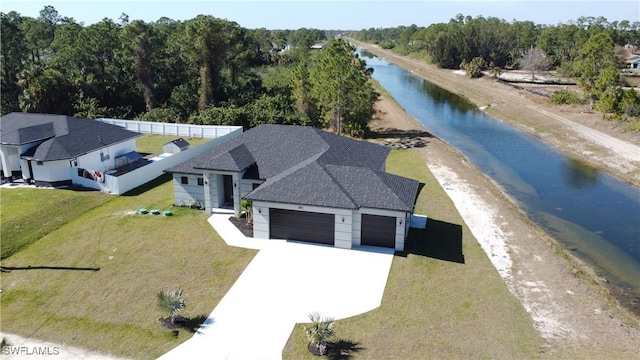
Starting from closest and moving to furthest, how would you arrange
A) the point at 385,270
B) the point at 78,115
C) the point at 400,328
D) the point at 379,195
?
the point at 400,328
the point at 385,270
the point at 379,195
the point at 78,115

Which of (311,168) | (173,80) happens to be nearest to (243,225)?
(311,168)

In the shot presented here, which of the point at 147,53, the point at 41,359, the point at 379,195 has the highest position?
the point at 147,53

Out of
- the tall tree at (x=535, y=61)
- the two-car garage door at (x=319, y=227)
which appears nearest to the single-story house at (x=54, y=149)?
the two-car garage door at (x=319, y=227)

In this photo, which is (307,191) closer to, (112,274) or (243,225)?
(243,225)

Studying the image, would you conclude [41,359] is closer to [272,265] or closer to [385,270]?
[272,265]

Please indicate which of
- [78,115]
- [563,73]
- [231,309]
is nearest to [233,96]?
[78,115]

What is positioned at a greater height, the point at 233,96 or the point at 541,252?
the point at 233,96

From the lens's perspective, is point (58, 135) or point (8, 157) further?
point (58, 135)
